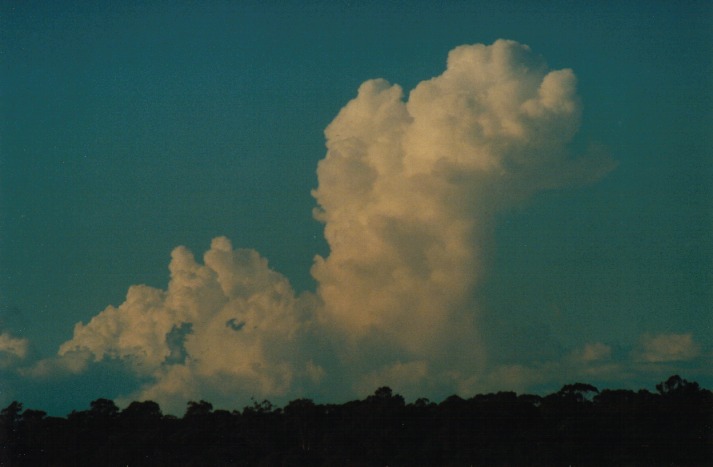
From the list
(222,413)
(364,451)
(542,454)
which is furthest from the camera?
(222,413)

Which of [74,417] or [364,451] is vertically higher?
[74,417]

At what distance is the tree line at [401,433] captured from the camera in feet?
403

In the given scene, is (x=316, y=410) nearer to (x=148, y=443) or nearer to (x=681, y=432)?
(x=148, y=443)

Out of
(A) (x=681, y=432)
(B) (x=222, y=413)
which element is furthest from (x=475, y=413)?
(B) (x=222, y=413)

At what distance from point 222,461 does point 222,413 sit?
2293 cm

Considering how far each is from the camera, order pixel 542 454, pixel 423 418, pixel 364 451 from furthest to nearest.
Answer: pixel 423 418 < pixel 364 451 < pixel 542 454

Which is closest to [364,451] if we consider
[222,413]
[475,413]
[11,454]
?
[475,413]

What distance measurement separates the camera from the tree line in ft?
403

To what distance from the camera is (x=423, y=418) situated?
459ft

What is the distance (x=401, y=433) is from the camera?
13500 cm

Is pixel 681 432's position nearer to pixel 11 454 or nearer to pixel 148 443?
pixel 148 443

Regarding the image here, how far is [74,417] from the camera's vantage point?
158 metres

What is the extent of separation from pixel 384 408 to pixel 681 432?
41.2 m

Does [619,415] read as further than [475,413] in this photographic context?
No
